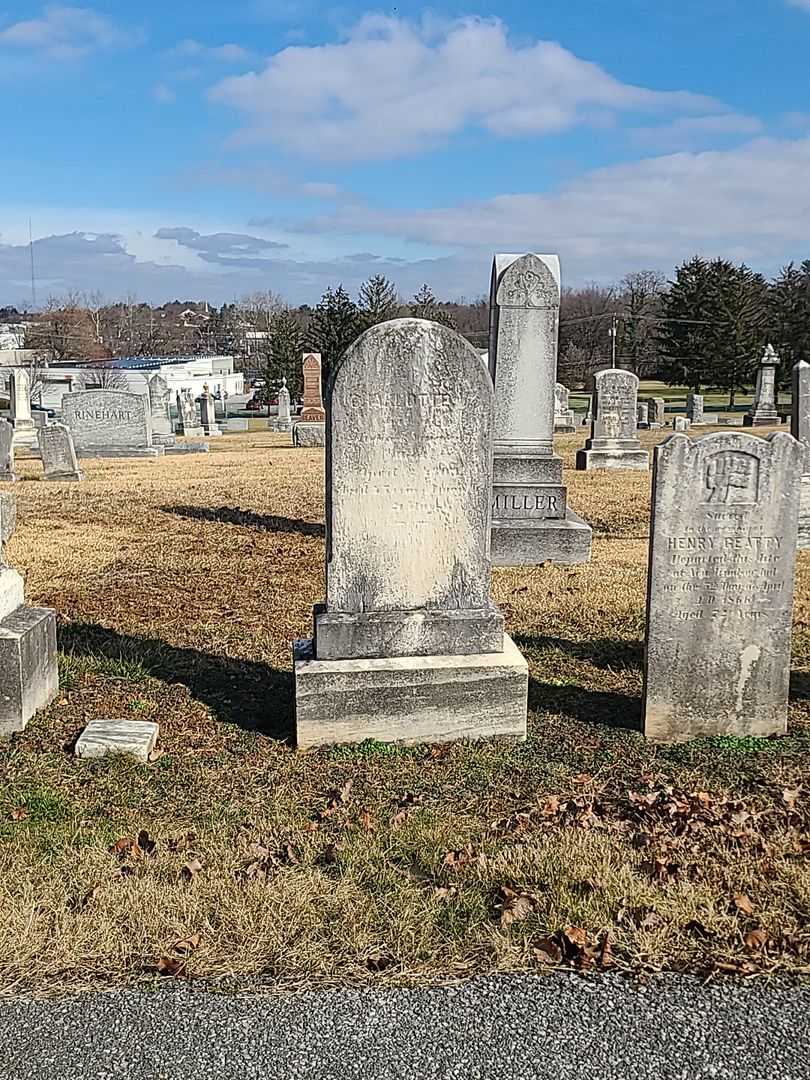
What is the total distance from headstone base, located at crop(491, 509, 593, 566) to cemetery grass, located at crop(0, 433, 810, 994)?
2101 millimetres

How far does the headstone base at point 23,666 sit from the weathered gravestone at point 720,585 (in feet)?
11.2

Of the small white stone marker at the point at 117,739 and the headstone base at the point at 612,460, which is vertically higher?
the headstone base at the point at 612,460

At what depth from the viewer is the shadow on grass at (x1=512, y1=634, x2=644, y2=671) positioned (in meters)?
6.43

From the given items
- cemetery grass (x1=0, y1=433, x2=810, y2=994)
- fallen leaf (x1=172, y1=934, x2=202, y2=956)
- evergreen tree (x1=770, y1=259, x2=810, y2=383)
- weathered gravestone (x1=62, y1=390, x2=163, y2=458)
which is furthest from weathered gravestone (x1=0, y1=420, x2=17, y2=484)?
evergreen tree (x1=770, y1=259, x2=810, y2=383)

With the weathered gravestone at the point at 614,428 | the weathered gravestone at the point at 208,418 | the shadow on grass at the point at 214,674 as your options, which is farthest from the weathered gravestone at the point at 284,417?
the shadow on grass at the point at 214,674

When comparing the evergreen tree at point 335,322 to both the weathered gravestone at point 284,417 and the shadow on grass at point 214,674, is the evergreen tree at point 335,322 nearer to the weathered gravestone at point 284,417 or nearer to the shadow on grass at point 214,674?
the weathered gravestone at point 284,417

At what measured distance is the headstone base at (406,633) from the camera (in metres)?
5.18

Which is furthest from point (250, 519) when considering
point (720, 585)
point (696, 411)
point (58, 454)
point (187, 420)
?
point (696, 411)

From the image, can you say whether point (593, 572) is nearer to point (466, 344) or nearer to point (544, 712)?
point (544, 712)

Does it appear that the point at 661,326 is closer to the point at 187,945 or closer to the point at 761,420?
the point at 761,420

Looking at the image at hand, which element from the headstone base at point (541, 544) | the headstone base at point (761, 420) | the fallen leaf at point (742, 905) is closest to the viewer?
the fallen leaf at point (742, 905)

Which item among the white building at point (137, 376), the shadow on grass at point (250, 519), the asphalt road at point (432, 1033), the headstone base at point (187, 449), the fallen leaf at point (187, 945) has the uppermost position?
the white building at point (137, 376)

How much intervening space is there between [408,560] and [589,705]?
4.81ft

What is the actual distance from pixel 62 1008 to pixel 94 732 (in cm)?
218
